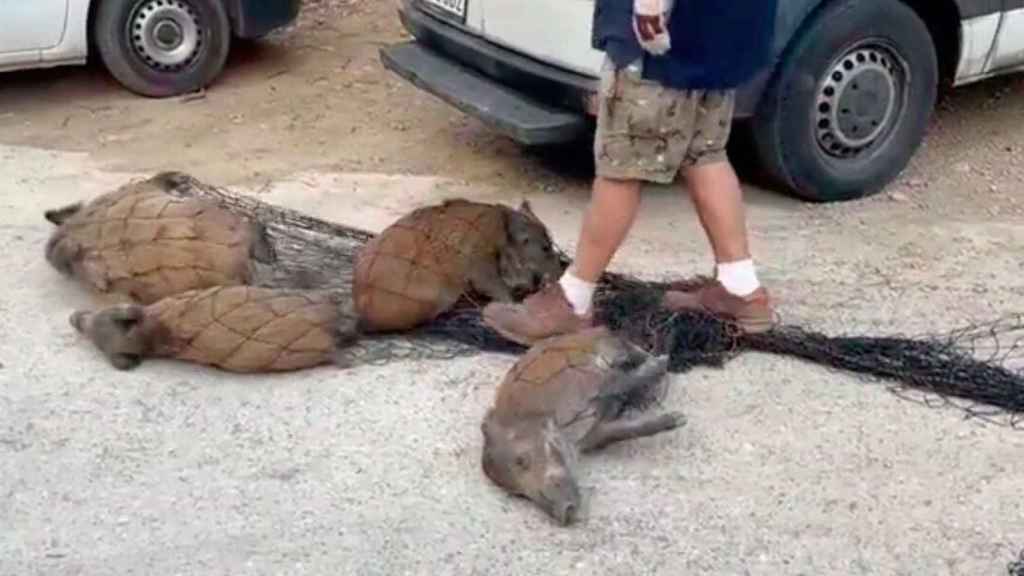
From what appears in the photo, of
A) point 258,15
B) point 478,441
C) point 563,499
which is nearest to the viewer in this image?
point 563,499

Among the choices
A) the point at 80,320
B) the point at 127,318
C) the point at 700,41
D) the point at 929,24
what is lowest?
the point at 80,320

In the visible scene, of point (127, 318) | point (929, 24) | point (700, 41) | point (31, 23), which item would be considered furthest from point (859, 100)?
point (31, 23)

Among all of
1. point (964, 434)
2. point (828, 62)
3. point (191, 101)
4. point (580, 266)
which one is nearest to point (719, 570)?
point (964, 434)

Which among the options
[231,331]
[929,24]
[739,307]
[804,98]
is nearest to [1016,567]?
[739,307]

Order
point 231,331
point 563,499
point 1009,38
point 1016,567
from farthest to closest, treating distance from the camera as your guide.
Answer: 1. point 1009,38
2. point 231,331
3. point 563,499
4. point 1016,567

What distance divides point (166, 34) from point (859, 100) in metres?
3.39

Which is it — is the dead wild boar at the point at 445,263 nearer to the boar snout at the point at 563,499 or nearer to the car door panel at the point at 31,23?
the boar snout at the point at 563,499

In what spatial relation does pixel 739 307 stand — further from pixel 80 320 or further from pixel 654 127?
pixel 80 320

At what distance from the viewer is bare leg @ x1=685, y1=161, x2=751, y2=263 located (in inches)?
205

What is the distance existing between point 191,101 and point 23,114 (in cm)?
77

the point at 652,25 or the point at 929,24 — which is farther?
the point at 929,24

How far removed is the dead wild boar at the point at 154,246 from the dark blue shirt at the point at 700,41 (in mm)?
1389

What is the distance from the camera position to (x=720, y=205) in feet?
17.1

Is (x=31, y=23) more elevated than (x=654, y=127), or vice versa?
(x=654, y=127)
